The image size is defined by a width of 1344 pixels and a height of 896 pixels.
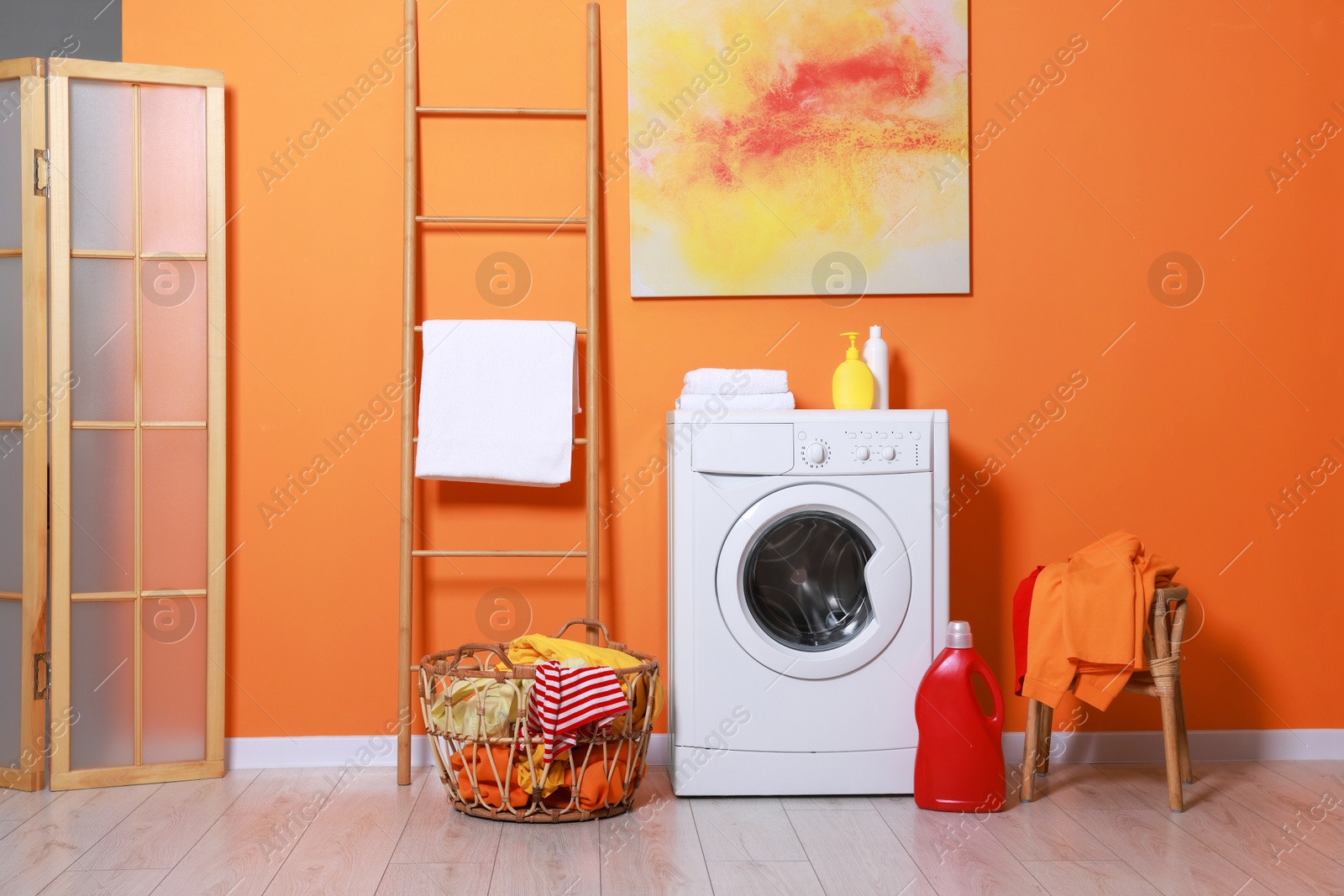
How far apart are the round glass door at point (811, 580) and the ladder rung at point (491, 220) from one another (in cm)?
87

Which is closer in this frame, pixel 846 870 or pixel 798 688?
pixel 846 870

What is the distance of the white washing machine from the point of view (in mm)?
2104

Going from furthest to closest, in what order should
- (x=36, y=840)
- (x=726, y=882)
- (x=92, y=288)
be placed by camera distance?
(x=92, y=288) → (x=36, y=840) → (x=726, y=882)

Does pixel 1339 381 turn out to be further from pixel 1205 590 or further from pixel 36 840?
pixel 36 840

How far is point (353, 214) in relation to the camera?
2406mm

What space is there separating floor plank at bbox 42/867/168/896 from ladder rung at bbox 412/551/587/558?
827 millimetres

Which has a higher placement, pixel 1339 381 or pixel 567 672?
pixel 1339 381

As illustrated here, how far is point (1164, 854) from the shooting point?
5.99 ft

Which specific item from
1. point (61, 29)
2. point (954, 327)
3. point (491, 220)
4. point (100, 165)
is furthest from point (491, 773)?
point (61, 29)

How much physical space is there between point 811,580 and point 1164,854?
811 millimetres

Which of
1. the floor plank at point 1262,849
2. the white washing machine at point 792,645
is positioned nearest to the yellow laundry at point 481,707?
the white washing machine at point 792,645

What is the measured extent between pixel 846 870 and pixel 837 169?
1533 millimetres

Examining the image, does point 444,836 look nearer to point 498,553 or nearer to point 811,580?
point 498,553

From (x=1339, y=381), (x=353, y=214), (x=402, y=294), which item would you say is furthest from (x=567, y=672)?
(x=1339, y=381)
